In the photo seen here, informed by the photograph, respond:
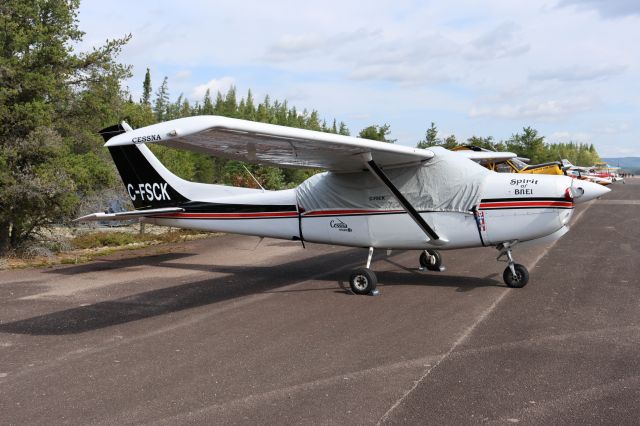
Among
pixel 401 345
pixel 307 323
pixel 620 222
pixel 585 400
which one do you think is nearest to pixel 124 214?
pixel 307 323

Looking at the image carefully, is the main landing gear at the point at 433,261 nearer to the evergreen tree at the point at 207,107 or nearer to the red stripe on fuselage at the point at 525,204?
the red stripe on fuselage at the point at 525,204

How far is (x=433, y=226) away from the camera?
9.24 metres

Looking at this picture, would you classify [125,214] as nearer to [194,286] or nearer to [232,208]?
[194,286]

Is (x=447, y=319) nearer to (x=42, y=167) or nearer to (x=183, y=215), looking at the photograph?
(x=183, y=215)

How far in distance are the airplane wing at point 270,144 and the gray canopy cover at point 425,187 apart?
0.21m

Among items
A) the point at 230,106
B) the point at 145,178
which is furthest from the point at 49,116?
the point at 230,106

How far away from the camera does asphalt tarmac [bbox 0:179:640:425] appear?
14.7 feet

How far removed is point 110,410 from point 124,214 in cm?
625

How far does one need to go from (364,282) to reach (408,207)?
1.45 metres

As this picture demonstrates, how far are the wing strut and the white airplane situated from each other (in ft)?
0.06

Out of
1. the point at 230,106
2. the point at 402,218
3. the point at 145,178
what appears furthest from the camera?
the point at 230,106

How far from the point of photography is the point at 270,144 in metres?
7.54

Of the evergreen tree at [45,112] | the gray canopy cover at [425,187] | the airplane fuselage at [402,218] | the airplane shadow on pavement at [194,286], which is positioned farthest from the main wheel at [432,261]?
the evergreen tree at [45,112]

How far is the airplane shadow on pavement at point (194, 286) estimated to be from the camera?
751 centimetres
